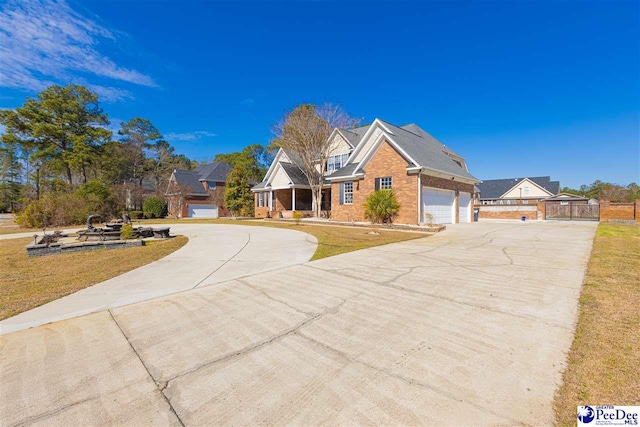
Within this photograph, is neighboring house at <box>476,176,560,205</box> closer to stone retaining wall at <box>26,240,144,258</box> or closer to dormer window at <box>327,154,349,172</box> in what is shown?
dormer window at <box>327,154,349,172</box>

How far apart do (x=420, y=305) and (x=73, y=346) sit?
178 inches

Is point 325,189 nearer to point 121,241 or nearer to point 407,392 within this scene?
point 121,241

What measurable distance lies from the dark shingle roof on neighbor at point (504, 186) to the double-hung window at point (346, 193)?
42299 millimetres

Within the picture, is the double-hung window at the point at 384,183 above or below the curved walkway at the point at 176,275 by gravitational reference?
above

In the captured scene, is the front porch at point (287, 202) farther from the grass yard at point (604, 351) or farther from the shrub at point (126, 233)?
the grass yard at point (604, 351)

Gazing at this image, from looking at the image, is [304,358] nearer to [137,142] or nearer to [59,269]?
[59,269]

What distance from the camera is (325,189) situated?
26516mm

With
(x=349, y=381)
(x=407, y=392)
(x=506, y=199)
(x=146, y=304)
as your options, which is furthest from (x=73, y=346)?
(x=506, y=199)

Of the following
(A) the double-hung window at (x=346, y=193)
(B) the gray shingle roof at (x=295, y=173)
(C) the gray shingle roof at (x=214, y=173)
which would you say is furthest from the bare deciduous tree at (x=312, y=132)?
(C) the gray shingle roof at (x=214, y=173)

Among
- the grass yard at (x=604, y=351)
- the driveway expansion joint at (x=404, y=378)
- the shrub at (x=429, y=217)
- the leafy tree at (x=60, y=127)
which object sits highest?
the leafy tree at (x=60, y=127)

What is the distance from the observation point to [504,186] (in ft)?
166

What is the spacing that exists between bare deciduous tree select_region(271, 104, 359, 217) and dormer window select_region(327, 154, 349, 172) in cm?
93

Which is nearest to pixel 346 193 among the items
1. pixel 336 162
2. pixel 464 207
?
pixel 336 162

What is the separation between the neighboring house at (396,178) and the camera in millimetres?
16484
